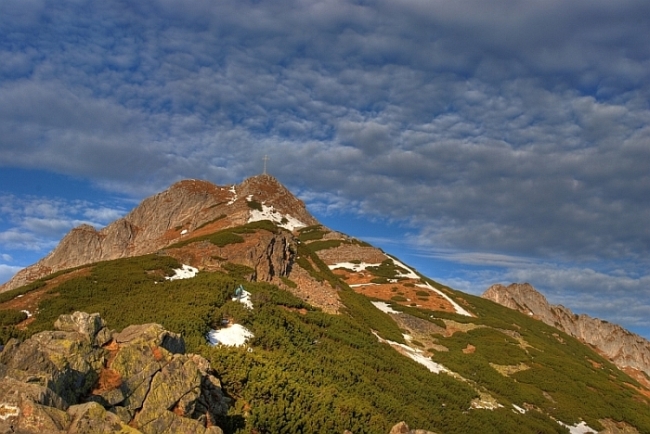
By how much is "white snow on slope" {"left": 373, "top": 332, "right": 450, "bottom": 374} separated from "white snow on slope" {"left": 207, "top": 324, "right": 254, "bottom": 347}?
49.6 ft

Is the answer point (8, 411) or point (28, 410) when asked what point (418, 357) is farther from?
point (8, 411)

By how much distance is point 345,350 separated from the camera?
29.0 meters

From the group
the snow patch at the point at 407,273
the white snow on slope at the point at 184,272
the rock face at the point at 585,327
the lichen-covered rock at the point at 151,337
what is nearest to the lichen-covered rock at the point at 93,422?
the lichen-covered rock at the point at 151,337

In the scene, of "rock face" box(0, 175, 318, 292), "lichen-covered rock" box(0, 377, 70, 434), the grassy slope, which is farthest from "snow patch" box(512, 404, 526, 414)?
"rock face" box(0, 175, 318, 292)

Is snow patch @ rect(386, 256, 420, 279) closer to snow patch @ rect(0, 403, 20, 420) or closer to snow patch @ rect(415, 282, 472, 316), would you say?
snow patch @ rect(415, 282, 472, 316)

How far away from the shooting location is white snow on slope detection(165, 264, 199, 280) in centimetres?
3547

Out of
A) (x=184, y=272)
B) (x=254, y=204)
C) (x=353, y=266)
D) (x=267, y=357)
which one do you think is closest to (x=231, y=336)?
(x=267, y=357)

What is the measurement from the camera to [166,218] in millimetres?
104250

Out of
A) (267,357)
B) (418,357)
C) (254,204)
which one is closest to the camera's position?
(267,357)

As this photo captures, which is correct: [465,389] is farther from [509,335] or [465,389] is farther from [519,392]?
[509,335]

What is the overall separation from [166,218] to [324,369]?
3459 inches

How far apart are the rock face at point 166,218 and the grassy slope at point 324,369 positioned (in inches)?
1934

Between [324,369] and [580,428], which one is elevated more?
[324,369]

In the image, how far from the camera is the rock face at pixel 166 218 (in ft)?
299
